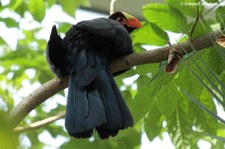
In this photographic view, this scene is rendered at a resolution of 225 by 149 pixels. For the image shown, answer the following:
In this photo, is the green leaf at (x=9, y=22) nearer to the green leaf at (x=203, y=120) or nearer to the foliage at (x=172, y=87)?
the foliage at (x=172, y=87)

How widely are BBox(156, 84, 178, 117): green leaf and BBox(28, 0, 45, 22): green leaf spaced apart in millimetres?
928

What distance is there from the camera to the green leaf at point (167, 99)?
1.36 meters

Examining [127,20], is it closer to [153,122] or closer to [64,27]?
[64,27]

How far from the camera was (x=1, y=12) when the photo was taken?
6.79ft

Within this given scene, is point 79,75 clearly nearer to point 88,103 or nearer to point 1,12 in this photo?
point 88,103

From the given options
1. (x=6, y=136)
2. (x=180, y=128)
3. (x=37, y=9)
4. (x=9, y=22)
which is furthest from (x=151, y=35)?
(x=6, y=136)

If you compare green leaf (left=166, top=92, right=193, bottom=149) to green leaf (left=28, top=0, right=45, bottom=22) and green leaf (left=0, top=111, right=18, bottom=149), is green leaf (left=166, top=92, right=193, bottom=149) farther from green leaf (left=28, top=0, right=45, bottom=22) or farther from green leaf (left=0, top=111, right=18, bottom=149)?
green leaf (left=0, top=111, right=18, bottom=149)

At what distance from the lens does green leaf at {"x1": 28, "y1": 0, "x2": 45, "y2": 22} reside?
2005 millimetres

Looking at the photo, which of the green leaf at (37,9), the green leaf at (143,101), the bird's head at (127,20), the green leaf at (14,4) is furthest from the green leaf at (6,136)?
the green leaf at (14,4)

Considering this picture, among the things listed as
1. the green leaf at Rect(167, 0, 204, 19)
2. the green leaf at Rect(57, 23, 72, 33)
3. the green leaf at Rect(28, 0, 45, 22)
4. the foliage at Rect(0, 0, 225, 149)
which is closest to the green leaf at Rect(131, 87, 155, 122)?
the foliage at Rect(0, 0, 225, 149)

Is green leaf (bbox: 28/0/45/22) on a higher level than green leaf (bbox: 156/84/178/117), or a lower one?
higher

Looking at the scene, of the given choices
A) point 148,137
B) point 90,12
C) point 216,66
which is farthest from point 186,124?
point 90,12

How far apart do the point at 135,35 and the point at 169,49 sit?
44 centimetres

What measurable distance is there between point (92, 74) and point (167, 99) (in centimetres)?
29
